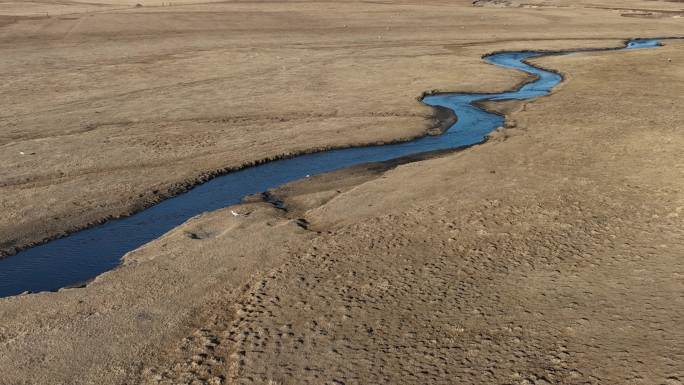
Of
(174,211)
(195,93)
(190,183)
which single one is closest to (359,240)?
(174,211)

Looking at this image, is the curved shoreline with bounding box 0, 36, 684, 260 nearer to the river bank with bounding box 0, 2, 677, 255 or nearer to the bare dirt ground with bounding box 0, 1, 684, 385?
the river bank with bounding box 0, 2, 677, 255

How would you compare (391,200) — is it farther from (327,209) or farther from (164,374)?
(164,374)

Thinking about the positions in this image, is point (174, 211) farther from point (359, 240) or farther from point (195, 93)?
point (195, 93)

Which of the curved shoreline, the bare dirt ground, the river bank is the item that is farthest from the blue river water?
the bare dirt ground

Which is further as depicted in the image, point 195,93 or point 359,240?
point 195,93

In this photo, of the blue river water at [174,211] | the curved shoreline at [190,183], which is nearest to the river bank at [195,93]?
the curved shoreline at [190,183]

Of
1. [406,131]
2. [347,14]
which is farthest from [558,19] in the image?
[406,131]
